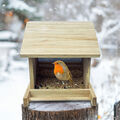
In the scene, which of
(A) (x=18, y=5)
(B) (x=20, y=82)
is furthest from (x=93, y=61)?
(A) (x=18, y=5)

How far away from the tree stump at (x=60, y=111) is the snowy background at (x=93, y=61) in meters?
2.09

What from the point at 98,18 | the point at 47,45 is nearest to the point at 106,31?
the point at 98,18

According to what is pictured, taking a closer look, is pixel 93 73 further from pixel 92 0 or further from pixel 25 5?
pixel 25 5

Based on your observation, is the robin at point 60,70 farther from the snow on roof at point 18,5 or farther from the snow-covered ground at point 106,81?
the snow-covered ground at point 106,81

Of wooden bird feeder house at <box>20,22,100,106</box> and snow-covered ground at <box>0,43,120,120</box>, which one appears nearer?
wooden bird feeder house at <box>20,22,100,106</box>

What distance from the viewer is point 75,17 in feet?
14.3

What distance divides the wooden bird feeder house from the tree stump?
4 cm

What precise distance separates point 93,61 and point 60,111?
324 centimetres

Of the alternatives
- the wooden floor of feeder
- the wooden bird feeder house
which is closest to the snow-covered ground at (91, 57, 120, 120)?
the wooden bird feeder house

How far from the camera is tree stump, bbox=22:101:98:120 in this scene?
1.41 m

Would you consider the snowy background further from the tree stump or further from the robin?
the tree stump

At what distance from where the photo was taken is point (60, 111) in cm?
141

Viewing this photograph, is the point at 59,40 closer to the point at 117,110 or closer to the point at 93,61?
the point at 117,110

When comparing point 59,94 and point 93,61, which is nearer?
point 59,94
